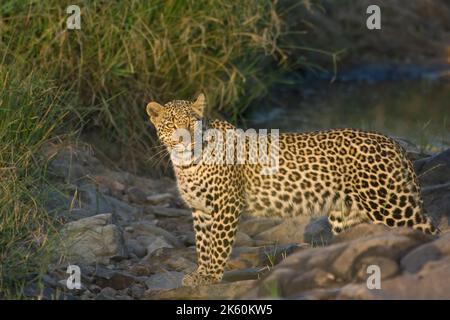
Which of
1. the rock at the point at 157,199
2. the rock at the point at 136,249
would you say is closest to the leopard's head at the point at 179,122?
the rock at the point at 136,249

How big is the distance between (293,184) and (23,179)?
7.22 ft

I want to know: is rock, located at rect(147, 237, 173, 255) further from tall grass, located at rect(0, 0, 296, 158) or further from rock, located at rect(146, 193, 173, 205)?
tall grass, located at rect(0, 0, 296, 158)

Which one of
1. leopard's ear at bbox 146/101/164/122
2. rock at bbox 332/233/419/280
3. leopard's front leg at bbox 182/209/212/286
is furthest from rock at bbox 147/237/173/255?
rock at bbox 332/233/419/280

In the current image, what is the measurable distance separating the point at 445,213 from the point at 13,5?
509 cm

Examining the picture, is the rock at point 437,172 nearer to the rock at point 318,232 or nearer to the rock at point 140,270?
the rock at point 318,232

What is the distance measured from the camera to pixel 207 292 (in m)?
9.01

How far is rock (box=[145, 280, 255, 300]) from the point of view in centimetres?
888

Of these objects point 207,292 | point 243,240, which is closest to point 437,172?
point 243,240

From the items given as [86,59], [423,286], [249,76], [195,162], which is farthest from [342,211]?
[249,76]

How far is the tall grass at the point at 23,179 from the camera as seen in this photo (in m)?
8.77

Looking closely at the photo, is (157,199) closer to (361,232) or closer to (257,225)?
(257,225)

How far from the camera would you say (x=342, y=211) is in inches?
382

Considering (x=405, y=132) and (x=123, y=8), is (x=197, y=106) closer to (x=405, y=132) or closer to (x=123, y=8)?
(x=123, y=8)
